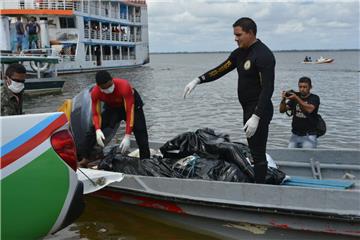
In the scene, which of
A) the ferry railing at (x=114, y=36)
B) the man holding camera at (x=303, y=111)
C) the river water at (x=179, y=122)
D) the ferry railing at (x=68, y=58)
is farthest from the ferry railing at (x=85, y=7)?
the man holding camera at (x=303, y=111)

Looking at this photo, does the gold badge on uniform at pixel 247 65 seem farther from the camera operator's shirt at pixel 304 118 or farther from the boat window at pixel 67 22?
the boat window at pixel 67 22

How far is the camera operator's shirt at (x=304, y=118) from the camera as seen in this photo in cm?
646

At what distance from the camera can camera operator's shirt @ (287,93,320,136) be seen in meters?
6.46

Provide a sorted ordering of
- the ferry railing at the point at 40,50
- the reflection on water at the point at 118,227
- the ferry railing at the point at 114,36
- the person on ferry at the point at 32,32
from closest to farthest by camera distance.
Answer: the reflection on water at the point at 118,227 < the ferry railing at the point at 40,50 < the person on ferry at the point at 32,32 < the ferry railing at the point at 114,36

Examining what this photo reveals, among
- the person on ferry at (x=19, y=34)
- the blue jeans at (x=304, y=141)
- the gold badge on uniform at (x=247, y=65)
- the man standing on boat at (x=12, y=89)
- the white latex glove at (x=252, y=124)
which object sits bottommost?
the blue jeans at (x=304, y=141)

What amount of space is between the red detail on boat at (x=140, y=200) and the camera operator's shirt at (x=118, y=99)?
797 millimetres

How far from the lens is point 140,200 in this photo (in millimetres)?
5422

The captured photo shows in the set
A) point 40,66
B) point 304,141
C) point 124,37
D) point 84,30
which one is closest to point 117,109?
point 304,141

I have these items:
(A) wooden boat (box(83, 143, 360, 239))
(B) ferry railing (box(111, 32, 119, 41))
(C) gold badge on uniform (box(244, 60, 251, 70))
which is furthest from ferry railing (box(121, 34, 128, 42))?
(C) gold badge on uniform (box(244, 60, 251, 70))

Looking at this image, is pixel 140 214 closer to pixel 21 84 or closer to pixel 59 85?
pixel 21 84

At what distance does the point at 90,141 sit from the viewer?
6074 mm

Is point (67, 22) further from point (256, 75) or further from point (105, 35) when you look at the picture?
point (256, 75)

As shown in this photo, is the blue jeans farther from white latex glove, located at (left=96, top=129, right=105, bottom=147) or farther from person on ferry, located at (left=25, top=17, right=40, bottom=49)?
person on ferry, located at (left=25, top=17, right=40, bottom=49)

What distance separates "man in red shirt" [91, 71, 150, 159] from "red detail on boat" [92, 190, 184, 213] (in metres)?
0.62
